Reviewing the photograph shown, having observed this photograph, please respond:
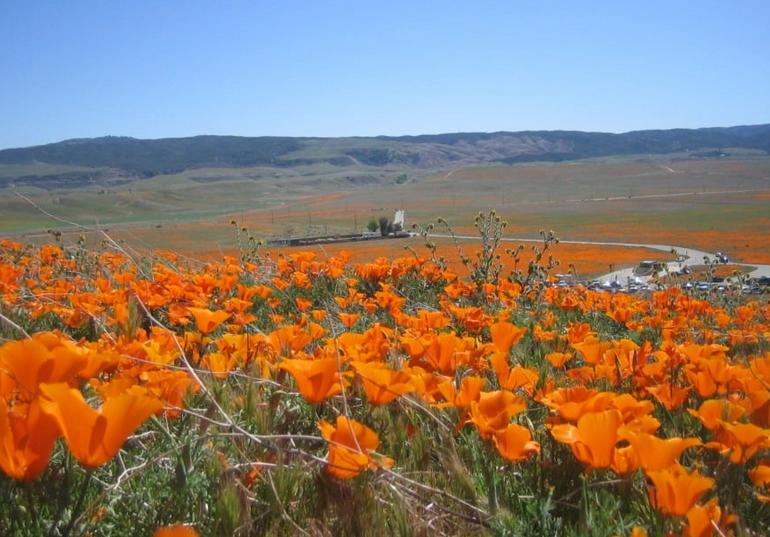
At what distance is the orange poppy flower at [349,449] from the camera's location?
1034 mm

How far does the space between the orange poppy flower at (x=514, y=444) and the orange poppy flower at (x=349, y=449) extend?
19cm

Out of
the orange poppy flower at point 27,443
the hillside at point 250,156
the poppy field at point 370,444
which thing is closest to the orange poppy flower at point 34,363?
the poppy field at point 370,444

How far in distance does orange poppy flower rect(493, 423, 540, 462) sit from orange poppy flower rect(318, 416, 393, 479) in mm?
188

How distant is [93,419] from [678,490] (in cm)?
75

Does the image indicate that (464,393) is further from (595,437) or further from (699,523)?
(699,523)

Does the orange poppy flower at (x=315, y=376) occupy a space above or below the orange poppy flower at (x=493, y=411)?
above

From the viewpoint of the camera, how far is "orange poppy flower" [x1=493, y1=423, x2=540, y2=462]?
113 cm

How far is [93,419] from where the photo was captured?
833 mm

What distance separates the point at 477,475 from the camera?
4.12 ft

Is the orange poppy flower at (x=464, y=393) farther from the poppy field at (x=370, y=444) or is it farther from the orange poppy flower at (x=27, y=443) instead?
the orange poppy flower at (x=27, y=443)

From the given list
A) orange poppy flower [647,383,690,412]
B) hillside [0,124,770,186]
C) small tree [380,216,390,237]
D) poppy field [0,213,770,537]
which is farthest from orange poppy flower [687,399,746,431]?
hillside [0,124,770,186]

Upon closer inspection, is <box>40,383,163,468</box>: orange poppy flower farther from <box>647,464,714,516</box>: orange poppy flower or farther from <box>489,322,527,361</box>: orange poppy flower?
<box>489,322,527,361</box>: orange poppy flower

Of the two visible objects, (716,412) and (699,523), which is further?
(716,412)

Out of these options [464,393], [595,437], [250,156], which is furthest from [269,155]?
[595,437]
